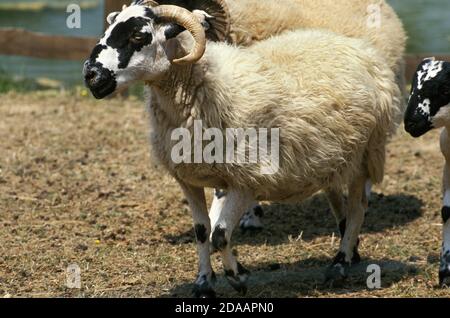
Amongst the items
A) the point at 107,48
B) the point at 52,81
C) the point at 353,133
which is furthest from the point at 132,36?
the point at 52,81

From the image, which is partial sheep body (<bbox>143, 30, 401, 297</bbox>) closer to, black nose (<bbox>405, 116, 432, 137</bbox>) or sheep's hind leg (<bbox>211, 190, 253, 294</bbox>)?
sheep's hind leg (<bbox>211, 190, 253, 294</bbox>)

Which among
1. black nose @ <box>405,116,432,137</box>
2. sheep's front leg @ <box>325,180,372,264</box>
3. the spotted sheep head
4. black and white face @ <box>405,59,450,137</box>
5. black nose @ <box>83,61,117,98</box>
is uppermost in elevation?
the spotted sheep head

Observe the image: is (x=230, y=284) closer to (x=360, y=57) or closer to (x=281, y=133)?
(x=281, y=133)

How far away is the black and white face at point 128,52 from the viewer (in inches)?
250

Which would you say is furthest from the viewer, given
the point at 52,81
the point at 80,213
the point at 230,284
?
the point at 52,81

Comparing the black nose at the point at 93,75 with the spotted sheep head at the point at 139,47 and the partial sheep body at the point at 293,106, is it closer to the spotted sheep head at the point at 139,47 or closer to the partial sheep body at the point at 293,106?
the spotted sheep head at the point at 139,47

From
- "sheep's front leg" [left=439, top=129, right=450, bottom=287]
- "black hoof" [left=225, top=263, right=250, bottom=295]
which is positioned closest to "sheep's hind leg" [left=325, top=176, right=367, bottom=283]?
"sheep's front leg" [left=439, top=129, right=450, bottom=287]

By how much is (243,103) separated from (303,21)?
2321 millimetres

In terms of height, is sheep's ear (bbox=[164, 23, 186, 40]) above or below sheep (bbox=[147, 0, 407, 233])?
below

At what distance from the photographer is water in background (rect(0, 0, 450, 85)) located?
17.2m

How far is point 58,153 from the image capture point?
10.7 m

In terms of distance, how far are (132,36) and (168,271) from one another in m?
1.92

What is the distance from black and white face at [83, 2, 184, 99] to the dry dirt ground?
→ 4.82 ft

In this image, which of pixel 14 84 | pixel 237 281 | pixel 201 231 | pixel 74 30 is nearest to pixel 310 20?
pixel 201 231
